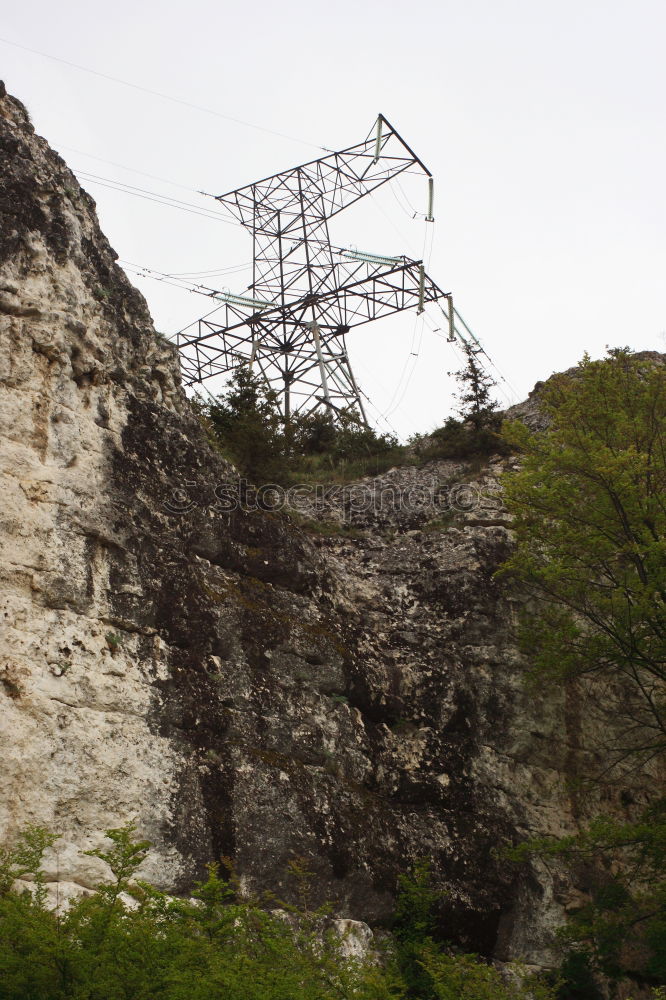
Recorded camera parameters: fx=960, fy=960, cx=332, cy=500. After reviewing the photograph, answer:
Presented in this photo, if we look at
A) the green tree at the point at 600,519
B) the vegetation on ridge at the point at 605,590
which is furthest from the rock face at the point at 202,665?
the green tree at the point at 600,519

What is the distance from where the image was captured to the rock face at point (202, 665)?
10367 millimetres

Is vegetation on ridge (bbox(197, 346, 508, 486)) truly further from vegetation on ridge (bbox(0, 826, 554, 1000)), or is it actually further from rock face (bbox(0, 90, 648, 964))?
vegetation on ridge (bbox(0, 826, 554, 1000))

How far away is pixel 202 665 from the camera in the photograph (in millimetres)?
11984

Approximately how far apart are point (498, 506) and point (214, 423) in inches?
245

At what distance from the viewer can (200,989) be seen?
734 centimetres

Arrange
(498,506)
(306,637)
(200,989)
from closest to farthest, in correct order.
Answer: (200,989) → (306,637) → (498,506)

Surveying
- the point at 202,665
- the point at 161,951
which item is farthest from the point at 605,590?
the point at 161,951

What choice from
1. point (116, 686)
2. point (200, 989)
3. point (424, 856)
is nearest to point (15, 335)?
point (116, 686)

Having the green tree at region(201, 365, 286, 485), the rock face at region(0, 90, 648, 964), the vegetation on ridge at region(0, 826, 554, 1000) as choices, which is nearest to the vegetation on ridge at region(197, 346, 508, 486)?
the green tree at region(201, 365, 286, 485)

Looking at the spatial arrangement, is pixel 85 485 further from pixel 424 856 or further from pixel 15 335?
pixel 424 856

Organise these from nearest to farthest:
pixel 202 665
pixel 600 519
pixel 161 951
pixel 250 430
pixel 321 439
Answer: pixel 161 951 < pixel 202 665 < pixel 600 519 < pixel 250 430 < pixel 321 439

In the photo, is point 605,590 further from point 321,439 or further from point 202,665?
point 321,439

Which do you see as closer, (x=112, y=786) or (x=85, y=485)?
(x=112, y=786)

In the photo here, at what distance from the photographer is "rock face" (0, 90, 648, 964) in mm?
10367
